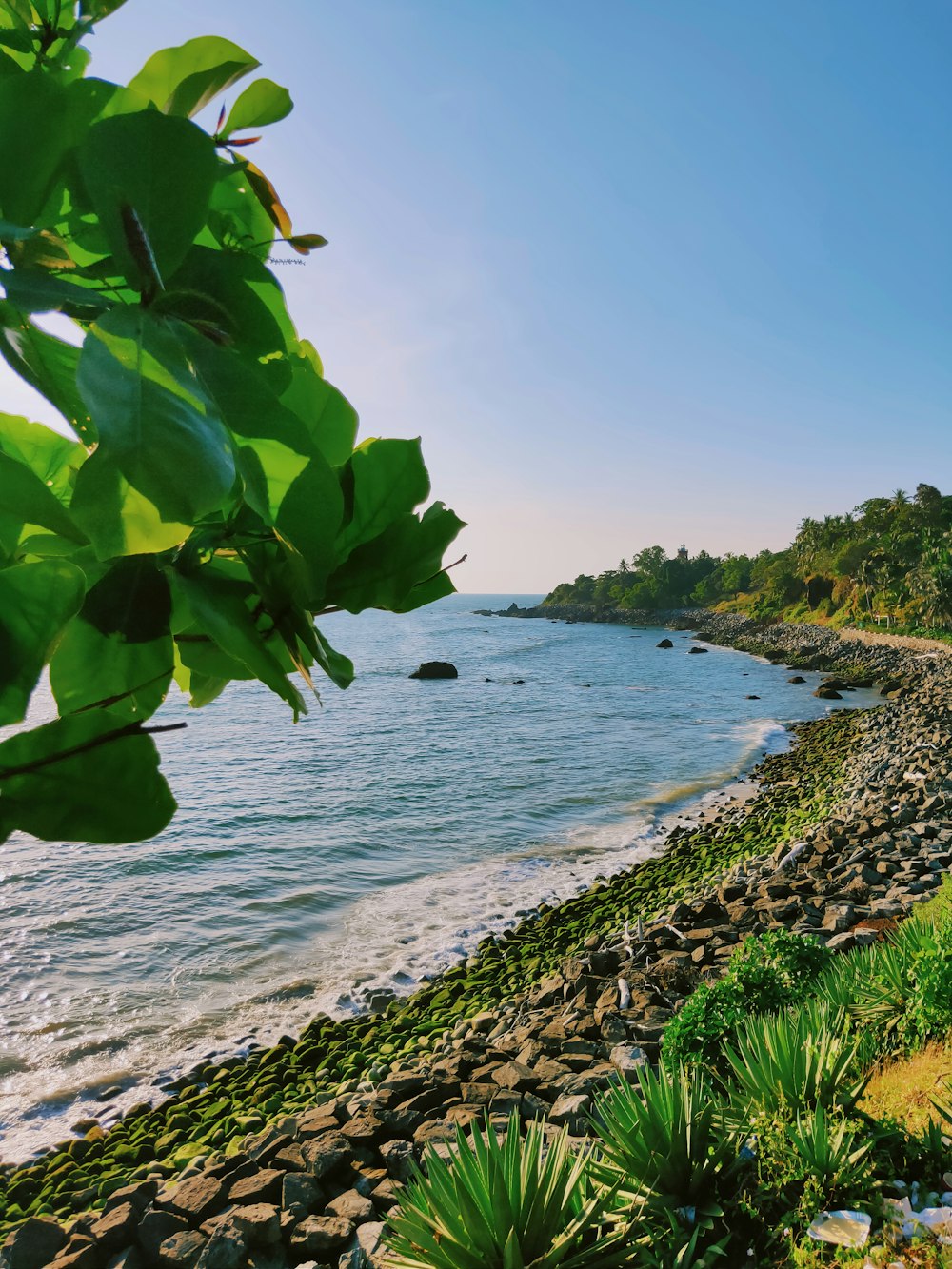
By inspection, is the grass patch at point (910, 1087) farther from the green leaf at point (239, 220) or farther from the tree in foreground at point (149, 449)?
the green leaf at point (239, 220)

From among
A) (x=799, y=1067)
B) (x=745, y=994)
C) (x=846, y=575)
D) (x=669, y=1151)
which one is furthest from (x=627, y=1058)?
(x=846, y=575)

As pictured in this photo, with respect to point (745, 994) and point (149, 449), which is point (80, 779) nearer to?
point (149, 449)

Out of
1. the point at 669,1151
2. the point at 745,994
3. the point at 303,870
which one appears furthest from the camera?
the point at 303,870

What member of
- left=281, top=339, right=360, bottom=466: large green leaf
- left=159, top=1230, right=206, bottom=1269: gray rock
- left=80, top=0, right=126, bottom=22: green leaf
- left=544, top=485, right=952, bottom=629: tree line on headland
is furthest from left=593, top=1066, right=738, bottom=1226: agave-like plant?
left=544, top=485, right=952, bottom=629: tree line on headland

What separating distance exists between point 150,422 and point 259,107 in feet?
1.29

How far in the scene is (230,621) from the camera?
437 millimetres

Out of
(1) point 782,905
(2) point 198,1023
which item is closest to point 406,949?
(2) point 198,1023

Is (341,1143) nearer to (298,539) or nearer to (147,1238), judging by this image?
(147,1238)

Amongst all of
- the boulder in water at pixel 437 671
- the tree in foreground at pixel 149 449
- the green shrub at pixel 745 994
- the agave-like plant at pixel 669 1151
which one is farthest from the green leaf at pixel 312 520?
the boulder in water at pixel 437 671

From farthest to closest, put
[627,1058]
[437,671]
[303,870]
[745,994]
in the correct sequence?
[437,671]
[303,870]
[627,1058]
[745,994]

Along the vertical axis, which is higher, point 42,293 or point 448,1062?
point 42,293

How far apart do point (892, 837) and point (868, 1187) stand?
9.19 metres

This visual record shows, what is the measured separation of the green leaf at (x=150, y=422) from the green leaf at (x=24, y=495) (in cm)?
15

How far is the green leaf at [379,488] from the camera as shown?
0.54 m
